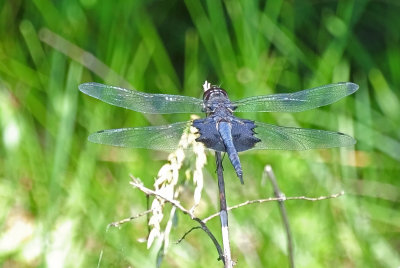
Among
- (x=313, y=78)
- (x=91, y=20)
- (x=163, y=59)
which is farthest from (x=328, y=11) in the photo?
(x=91, y=20)

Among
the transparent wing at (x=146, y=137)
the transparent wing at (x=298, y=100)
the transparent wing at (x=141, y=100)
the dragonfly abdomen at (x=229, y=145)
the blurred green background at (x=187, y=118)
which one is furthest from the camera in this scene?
the blurred green background at (x=187, y=118)

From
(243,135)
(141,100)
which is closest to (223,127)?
(243,135)

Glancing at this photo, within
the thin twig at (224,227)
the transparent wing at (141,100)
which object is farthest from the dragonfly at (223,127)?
the thin twig at (224,227)

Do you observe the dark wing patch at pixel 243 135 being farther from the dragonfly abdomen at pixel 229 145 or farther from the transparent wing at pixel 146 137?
the transparent wing at pixel 146 137

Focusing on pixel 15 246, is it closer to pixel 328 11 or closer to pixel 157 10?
pixel 157 10

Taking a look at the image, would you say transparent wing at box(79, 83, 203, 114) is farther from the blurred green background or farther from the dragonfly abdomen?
the blurred green background

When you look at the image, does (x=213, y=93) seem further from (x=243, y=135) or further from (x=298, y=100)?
(x=298, y=100)
